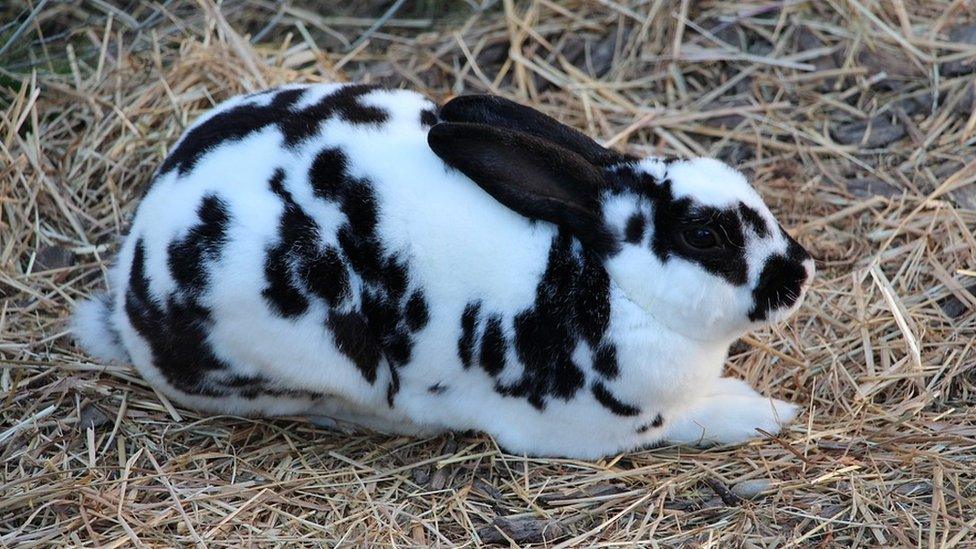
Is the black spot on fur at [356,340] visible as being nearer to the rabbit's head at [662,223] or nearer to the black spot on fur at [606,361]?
the rabbit's head at [662,223]

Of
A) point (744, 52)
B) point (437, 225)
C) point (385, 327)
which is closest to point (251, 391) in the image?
point (385, 327)

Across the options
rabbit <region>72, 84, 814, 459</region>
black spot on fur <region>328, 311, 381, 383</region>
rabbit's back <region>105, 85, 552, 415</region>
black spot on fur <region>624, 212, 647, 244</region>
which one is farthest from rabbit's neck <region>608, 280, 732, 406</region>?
black spot on fur <region>328, 311, 381, 383</region>

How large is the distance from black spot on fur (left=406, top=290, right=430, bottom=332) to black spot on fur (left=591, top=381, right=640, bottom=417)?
0.58m

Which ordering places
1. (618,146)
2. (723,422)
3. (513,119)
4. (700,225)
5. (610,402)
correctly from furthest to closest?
(618,146), (723,422), (513,119), (610,402), (700,225)

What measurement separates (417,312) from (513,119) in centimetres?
72

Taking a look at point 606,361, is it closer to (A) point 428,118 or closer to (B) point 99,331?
(A) point 428,118

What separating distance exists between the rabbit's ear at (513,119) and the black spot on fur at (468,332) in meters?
0.61

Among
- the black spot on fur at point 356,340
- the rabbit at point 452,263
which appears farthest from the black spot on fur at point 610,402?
the black spot on fur at point 356,340

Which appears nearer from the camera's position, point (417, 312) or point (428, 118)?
point (417, 312)

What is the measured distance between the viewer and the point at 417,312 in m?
3.83

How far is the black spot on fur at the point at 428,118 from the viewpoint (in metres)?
4.01

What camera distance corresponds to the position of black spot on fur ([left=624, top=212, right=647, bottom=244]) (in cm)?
372

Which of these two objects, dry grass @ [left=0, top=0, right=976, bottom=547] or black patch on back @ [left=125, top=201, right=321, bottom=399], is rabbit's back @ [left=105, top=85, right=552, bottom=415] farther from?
dry grass @ [left=0, top=0, right=976, bottom=547]

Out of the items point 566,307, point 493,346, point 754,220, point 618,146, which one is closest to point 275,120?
point 493,346
